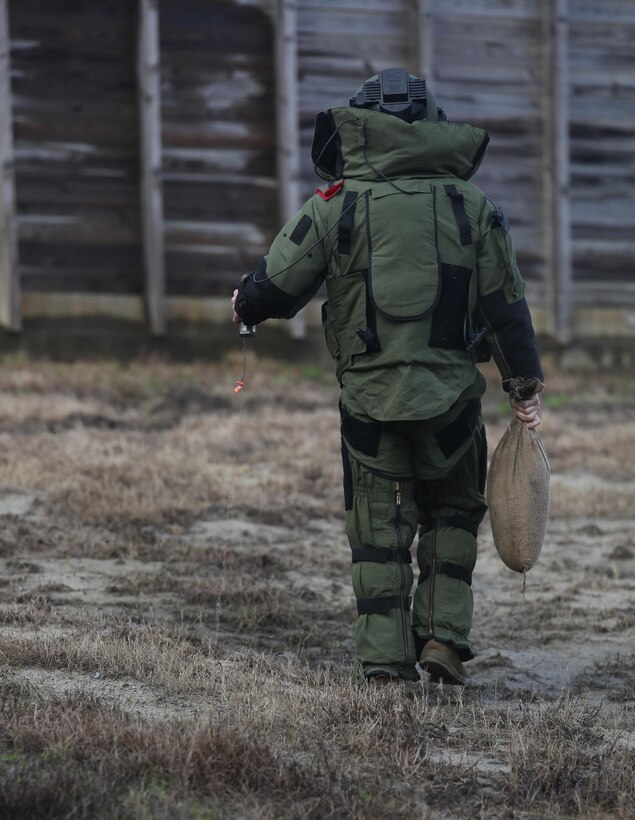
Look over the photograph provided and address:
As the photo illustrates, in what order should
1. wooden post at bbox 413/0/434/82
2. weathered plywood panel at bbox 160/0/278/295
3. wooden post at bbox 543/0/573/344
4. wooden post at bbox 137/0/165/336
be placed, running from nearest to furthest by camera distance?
1. wooden post at bbox 137/0/165/336
2. weathered plywood panel at bbox 160/0/278/295
3. wooden post at bbox 413/0/434/82
4. wooden post at bbox 543/0/573/344

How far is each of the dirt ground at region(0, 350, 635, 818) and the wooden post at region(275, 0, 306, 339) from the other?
286cm

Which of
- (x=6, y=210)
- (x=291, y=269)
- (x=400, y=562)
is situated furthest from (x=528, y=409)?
(x=6, y=210)

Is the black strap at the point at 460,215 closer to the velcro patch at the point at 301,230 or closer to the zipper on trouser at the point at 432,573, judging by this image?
the velcro patch at the point at 301,230

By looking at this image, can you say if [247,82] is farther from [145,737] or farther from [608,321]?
[145,737]

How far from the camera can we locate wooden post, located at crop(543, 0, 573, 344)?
47.8 feet

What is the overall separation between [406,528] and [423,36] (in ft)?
34.6

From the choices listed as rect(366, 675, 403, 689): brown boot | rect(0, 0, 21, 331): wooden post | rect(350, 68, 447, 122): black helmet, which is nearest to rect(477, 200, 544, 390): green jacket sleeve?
rect(350, 68, 447, 122): black helmet

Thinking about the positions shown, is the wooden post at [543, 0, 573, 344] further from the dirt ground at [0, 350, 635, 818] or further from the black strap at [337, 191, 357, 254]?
Result: the black strap at [337, 191, 357, 254]

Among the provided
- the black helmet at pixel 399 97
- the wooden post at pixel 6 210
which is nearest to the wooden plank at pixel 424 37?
the wooden post at pixel 6 210

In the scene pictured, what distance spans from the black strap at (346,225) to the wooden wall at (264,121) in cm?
888

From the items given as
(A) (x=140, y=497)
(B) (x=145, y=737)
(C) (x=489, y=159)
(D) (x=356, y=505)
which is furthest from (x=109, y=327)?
(B) (x=145, y=737)

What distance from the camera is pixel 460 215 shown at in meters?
4.57

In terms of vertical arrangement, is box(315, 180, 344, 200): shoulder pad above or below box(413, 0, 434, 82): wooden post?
below

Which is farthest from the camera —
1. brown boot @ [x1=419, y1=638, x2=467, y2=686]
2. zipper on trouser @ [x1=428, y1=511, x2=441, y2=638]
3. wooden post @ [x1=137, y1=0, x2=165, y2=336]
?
wooden post @ [x1=137, y1=0, x2=165, y2=336]
